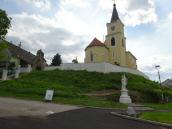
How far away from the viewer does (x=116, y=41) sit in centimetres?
6812

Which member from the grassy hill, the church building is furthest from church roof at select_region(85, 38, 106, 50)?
the grassy hill

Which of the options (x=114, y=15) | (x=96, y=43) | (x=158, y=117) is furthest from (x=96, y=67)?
(x=158, y=117)

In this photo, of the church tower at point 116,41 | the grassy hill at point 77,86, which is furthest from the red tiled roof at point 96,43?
the grassy hill at point 77,86

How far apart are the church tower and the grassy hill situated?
54.1ft

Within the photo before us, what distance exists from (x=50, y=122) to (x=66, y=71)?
39404 millimetres

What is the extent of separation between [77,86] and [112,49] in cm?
2836

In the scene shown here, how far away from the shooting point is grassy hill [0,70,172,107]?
31683 millimetres

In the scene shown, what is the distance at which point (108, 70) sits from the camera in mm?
51906

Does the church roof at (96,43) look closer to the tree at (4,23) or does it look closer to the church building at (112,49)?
the church building at (112,49)

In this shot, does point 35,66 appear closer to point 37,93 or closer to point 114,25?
point 114,25

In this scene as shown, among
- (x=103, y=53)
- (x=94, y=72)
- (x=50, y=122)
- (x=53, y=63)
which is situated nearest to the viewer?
(x=50, y=122)

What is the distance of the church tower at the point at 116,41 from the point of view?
6694 centimetres

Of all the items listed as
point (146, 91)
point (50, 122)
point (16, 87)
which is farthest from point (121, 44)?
point (50, 122)

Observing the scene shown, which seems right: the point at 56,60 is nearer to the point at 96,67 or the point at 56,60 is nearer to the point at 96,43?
the point at 96,43
